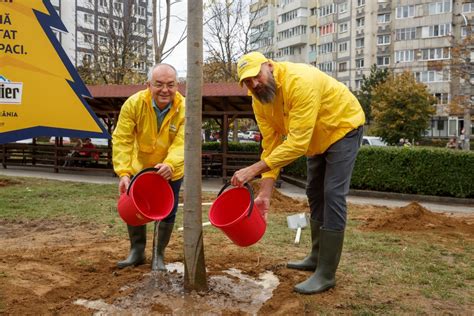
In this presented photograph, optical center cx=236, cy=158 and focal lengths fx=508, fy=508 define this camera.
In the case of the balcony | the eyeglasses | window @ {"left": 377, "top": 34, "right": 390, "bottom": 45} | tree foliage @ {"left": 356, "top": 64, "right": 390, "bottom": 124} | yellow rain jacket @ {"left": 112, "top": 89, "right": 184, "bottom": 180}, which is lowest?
yellow rain jacket @ {"left": 112, "top": 89, "right": 184, "bottom": 180}

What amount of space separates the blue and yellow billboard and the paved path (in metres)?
6.54

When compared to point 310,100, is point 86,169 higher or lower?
lower

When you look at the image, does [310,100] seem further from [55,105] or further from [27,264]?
[55,105]

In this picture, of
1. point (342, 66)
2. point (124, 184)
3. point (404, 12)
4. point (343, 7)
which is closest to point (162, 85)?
point (124, 184)

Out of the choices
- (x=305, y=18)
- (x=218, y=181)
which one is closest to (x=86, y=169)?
(x=218, y=181)

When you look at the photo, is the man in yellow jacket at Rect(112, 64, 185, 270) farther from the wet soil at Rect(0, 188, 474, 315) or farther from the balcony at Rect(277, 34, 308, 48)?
the balcony at Rect(277, 34, 308, 48)

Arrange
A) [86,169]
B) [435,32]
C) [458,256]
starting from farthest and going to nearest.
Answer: [435,32]
[86,169]
[458,256]

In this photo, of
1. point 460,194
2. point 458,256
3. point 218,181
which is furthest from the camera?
point 218,181

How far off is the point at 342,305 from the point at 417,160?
9.50 meters

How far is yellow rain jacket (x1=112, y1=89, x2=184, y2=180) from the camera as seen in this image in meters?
4.06

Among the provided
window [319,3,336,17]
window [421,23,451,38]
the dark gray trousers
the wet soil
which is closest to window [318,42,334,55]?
window [319,3,336,17]

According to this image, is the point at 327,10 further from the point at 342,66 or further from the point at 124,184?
the point at 124,184

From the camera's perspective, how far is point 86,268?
4.41m

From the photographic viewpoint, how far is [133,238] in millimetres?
4449
